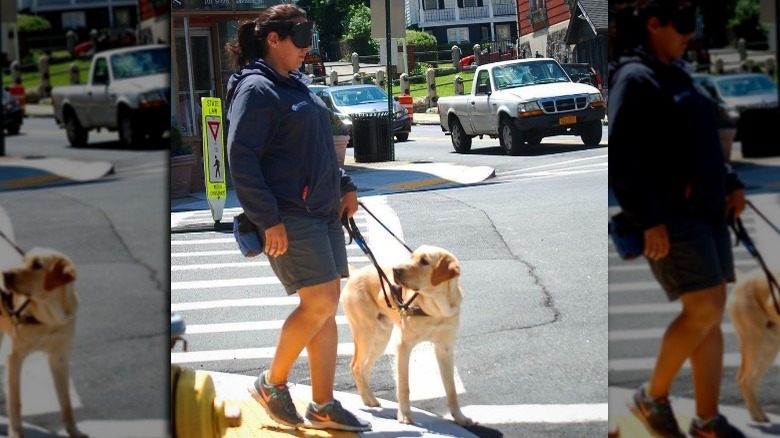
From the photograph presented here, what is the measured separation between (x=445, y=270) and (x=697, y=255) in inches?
53.4

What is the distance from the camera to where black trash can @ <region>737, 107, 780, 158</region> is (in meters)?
2.71

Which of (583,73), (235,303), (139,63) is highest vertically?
(139,63)

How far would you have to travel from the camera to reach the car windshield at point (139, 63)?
2846 millimetres

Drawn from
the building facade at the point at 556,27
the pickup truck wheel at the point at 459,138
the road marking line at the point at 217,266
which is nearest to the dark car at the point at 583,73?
the building facade at the point at 556,27

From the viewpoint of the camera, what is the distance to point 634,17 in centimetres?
278

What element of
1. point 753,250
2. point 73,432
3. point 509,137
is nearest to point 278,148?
point 509,137

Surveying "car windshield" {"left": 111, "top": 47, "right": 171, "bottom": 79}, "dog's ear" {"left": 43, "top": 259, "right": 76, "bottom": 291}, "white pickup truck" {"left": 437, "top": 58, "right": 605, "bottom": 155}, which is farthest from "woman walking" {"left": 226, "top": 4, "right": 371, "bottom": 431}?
"dog's ear" {"left": 43, "top": 259, "right": 76, "bottom": 291}

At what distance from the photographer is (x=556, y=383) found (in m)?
4.16

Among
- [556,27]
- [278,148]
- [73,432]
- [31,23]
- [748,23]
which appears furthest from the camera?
[278,148]

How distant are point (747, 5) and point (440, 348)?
186 cm

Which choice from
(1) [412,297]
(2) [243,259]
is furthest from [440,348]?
(2) [243,259]

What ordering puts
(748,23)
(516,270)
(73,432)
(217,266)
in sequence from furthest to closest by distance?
(217,266), (516,270), (73,432), (748,23)

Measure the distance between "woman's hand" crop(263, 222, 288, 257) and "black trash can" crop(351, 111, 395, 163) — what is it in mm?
436

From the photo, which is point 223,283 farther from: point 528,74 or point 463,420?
point 528,74
